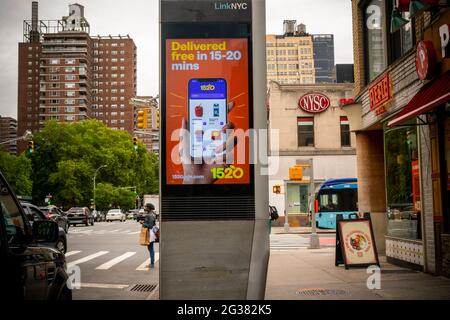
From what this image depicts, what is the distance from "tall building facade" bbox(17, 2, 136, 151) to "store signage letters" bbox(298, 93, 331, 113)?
99.7m

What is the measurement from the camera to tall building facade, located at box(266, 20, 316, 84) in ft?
600

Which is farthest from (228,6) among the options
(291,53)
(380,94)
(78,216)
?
(291,53)

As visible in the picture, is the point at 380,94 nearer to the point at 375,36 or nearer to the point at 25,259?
the point at 375,36

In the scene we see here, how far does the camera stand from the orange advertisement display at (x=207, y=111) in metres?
6.23

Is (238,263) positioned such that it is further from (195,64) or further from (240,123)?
(195,64)

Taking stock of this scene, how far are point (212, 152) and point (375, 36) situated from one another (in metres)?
11.3

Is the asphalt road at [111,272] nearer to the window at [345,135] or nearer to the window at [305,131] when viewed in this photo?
the window at [305,131]

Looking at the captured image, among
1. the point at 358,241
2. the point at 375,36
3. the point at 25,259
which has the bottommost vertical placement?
the point at 358,241

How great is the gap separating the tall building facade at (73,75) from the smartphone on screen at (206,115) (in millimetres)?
125942

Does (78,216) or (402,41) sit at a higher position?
(402,41)

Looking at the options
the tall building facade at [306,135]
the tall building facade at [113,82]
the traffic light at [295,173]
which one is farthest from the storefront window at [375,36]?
the tall building facade at [113,82]

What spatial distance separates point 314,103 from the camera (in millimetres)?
38969

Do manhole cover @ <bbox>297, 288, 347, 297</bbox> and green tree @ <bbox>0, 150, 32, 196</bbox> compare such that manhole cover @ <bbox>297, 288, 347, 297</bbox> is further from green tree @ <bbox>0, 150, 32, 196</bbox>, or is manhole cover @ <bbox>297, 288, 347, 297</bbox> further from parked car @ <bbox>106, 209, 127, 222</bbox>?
parked car @ <bbox>106, 209, 127, 222</bbox>
